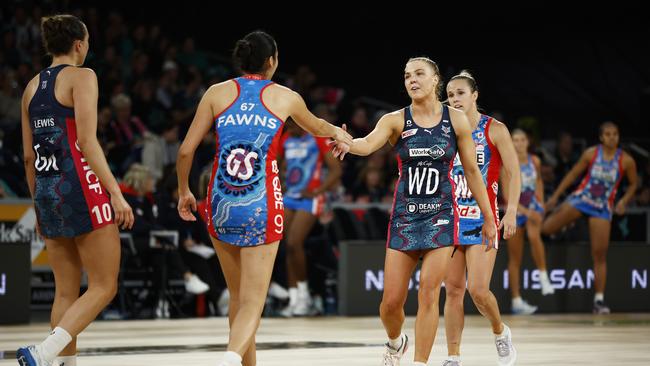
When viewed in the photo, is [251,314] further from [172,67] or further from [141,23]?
[141,23]

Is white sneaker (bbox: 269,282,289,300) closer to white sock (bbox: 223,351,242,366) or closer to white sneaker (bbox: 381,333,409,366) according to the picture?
white sneaker (bbox: 381,333,409,366)

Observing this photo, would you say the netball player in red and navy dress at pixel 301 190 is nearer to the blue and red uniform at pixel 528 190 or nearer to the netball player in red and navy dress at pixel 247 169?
the blue and red uniform at pixel 528 190

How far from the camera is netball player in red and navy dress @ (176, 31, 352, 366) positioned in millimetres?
5938

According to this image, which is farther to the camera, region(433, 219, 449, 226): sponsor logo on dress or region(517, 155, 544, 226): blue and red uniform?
region(517, 155, 544, 226): blue and red uniform

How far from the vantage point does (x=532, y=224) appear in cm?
1324

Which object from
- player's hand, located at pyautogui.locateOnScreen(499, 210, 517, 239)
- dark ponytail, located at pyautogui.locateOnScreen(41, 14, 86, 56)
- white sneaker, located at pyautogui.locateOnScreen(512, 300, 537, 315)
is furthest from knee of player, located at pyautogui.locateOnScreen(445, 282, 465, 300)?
white sneaker, located at pyautogui.locateOnScreen(512, 300, 537, 315)

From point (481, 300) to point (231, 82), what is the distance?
258cm

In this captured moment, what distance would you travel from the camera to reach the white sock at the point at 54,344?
613cm

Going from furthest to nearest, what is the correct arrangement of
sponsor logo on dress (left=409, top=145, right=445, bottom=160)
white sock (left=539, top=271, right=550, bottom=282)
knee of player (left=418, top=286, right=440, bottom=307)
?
white sock (left=539, top=271, right=550, bottom=282) → sponsor logo on dress (left=409, top=145, right=445, bottom=160) → knee of player (left=418, top=286, right=440, bottom=307)

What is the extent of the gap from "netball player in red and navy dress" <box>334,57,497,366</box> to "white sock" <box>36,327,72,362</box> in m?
1.83

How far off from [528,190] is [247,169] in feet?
25.9

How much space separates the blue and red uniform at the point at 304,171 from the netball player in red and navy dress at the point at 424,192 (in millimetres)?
5438

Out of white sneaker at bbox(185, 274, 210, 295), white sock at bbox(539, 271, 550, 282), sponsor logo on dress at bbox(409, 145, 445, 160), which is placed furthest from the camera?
white sock at bbox(539, 271, 550, 282)

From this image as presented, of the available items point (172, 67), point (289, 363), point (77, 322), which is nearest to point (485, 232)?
point (289, 363)
